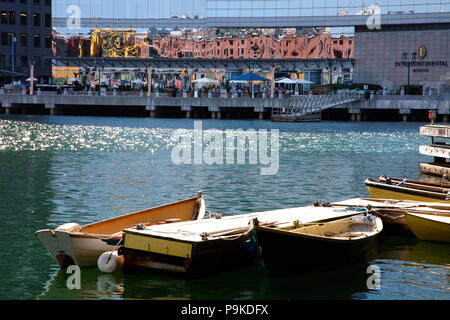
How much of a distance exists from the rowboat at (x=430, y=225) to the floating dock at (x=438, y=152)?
1619cm

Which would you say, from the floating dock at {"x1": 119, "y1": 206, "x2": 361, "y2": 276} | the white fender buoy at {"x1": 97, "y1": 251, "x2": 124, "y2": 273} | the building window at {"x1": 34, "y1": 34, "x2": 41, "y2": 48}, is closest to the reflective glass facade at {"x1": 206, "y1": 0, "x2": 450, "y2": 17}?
the building window at {"x1": 34, "y1": 34, "x2": 41, "y2": 48}

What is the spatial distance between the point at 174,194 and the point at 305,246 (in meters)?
14.0

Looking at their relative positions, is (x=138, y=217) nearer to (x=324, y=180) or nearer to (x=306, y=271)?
(x=306, y=271)

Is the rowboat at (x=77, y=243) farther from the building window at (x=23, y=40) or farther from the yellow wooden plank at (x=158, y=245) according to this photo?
the building window at (x=23, y=40)

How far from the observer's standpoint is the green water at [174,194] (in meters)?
16.6

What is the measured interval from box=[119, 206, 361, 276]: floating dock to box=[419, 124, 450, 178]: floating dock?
20.4 meters

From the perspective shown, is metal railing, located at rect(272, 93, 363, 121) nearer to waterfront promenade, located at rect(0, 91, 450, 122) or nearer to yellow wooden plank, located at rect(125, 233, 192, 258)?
waterfront promenade, located at rect(0, 91, 450, 122)

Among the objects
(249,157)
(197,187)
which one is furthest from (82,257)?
(249,157)

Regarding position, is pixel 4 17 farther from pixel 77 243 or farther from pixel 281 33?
pixel 77 243

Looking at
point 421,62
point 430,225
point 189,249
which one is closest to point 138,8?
point 421,62

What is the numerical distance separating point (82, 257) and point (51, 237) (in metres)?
0.81

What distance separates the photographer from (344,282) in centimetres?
1728

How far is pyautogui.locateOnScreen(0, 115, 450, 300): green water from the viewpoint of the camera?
16.6 metres
